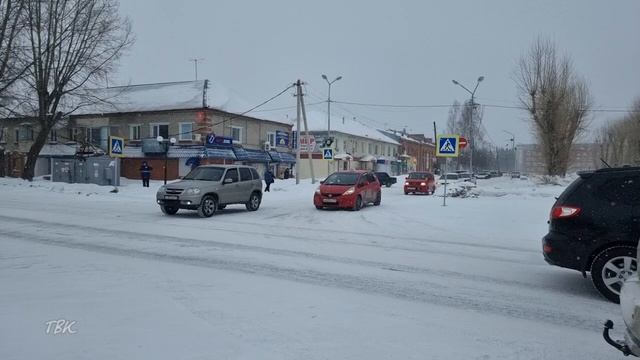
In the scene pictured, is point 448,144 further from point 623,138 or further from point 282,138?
point 623,138

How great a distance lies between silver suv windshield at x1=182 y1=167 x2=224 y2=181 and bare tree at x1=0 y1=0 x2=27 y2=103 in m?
17.4

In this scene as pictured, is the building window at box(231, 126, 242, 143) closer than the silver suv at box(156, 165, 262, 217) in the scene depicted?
No

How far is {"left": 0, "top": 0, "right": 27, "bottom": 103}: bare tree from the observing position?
27.4 metres

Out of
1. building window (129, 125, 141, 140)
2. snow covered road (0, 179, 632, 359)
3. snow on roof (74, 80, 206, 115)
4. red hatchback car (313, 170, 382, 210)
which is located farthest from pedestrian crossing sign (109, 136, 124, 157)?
building window (129, 125, 141, 140)

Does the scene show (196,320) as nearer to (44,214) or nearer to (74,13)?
(44,214)

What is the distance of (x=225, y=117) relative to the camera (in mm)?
39156

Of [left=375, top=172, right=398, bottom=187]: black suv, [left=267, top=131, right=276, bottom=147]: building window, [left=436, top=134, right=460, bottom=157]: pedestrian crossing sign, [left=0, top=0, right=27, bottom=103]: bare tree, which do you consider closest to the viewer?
[left=436, top=134, right=460, bottom=157]: pedestrian crossing sign

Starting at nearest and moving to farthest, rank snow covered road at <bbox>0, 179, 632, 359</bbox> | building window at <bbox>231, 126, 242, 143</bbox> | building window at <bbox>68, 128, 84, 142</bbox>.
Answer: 1. snow covered road at <bbox>0, 179, 632, 359</bbox>
2. building window at <bbox>231, 126, 242, 143</bbox>
3. building window at <bbox>68, 128, 84, 142</bbox>

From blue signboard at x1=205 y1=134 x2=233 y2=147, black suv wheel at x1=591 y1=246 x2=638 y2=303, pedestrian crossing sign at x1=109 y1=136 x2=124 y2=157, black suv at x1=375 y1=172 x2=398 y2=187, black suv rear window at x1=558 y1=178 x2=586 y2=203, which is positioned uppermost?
blue signboard at x1=205 y1=134 x2=233 y2=147

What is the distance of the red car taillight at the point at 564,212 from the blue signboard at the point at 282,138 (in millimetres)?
38452

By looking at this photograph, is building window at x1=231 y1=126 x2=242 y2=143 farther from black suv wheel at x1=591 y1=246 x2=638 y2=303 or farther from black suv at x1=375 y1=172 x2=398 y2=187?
black suv wheel at x1=591 y1=246 x2=638 y2=303

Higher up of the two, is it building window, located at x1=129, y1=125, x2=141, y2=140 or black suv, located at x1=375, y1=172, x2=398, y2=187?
building window, located at x1=129, y1=125, x2=141, y2=140

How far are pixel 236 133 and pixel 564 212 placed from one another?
118 ft

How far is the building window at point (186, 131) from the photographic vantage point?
37822 millimetres
